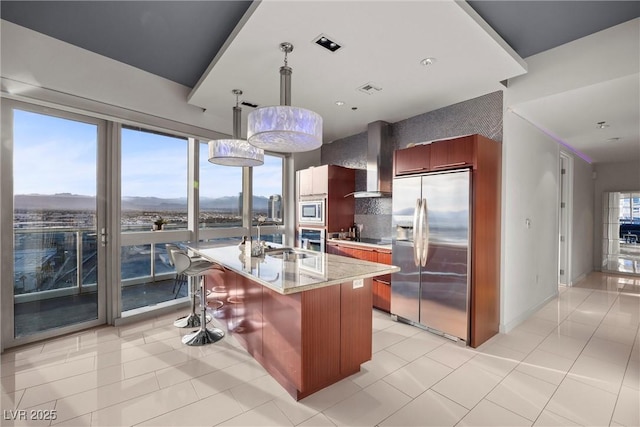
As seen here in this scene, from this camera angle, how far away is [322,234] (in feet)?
15.7

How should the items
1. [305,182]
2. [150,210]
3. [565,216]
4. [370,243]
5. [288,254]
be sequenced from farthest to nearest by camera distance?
[565,216] → [305,182] → [370,243] → [150,210] → [288,254]

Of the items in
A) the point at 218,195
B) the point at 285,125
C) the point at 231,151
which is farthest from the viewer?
the point at 218,195

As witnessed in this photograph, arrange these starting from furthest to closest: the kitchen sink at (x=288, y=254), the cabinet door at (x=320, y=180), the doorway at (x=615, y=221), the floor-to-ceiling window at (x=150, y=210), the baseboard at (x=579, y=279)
→ 1. the doorway at (x=615, y=221)
2. the baseboard at (x=579, y=279)
3. the cabinet door at (x=320, y=180)
4. the floor-to-ceiling window at (x=150, y=210)
5. the kitchen sink at (x=288, y=254)

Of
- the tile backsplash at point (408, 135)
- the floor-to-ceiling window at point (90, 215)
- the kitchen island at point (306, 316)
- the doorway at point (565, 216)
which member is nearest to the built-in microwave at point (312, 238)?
the tile backsplash at point (408, 135)

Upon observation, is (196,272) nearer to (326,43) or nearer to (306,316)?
(306,316)

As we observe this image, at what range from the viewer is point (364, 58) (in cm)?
261

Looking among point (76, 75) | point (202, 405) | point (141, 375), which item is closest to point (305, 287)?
point (202, 405)

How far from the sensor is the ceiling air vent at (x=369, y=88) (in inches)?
126

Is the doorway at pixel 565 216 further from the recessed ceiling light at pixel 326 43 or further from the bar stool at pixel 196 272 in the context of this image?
the bar stool at pixel 196 272

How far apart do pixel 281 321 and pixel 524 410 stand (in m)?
1.84

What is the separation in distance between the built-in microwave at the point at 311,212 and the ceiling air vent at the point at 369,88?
1.95 metres

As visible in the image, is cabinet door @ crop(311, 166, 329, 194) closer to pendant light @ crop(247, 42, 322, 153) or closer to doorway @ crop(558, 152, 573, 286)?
pendant light @ crop(247, 42, 322, 153)

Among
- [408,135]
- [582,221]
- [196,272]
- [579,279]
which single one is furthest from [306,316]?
[582,221]

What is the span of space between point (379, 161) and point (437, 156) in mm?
1261
